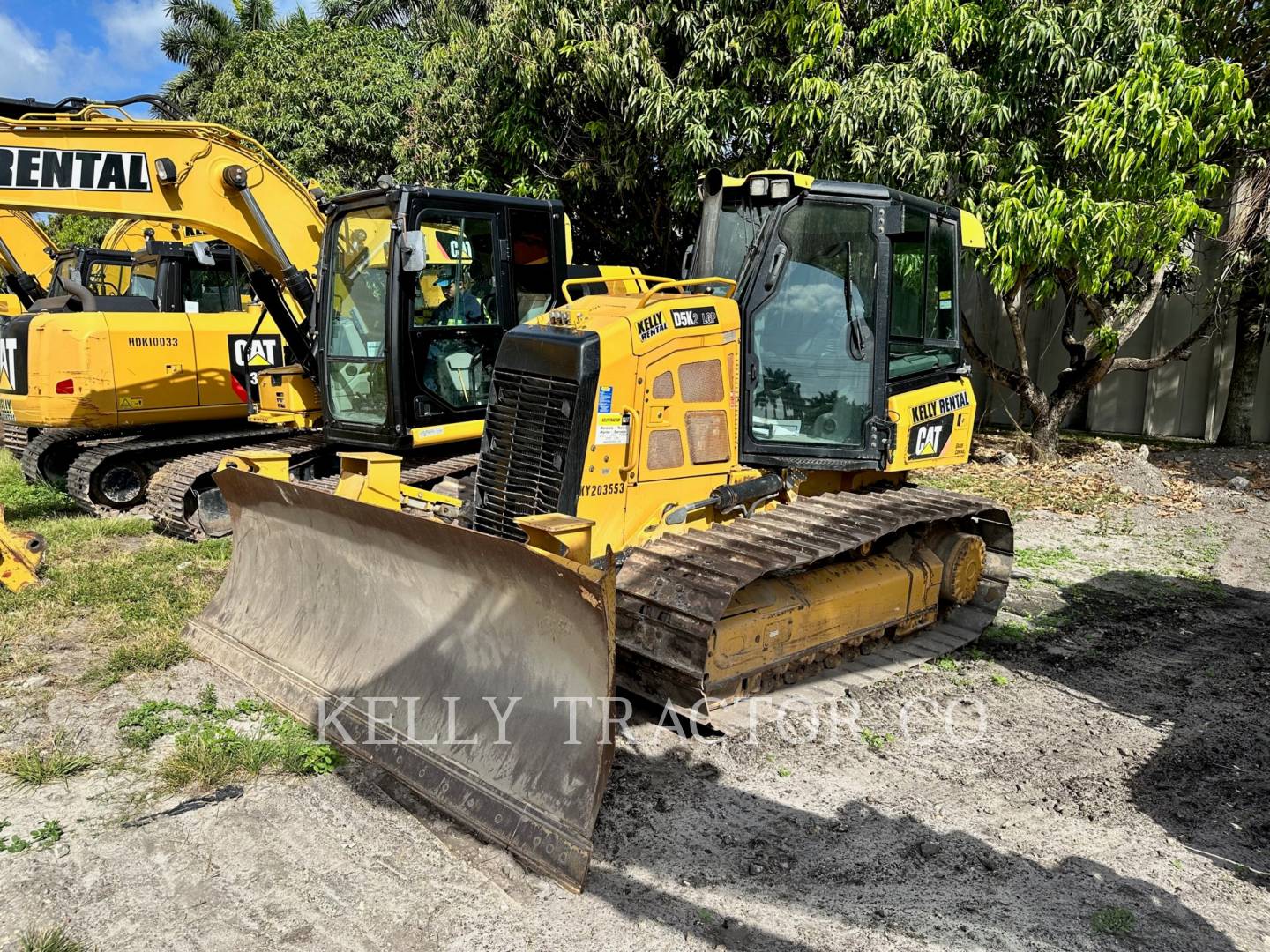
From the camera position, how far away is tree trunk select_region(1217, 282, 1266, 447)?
12.7 metres

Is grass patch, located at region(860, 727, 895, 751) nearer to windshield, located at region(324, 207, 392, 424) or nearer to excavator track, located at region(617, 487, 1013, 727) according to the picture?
excavator track, located at region(617, 487, 1013, 727)

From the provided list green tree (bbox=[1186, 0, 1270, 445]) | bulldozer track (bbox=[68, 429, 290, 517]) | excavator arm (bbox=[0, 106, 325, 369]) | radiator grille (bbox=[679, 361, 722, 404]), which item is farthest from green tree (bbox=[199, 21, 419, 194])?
radiator grille (bbox=[679, 361, 722, 404])

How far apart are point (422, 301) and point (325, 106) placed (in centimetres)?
1315

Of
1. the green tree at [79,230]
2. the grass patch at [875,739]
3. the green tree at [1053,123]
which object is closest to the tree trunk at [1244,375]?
the green tree at [1053,123]

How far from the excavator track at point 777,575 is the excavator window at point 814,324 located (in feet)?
1.68

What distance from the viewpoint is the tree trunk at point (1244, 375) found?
41.6ft

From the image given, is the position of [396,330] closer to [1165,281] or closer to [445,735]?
[445,735]

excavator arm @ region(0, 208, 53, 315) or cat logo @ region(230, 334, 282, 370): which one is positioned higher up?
excavator arm @ region(0, 208, 53, 315)

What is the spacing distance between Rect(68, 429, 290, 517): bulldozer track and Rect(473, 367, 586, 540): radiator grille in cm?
451

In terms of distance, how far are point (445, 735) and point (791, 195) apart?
3.18 meters

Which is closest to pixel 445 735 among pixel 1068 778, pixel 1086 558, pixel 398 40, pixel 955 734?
pixel 955 734

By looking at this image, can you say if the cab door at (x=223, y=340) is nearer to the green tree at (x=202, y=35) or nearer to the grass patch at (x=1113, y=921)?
the grass patch at (x=1113, y=921)

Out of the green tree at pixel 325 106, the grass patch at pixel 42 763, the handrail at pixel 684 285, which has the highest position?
the green tree at pixel 325 106

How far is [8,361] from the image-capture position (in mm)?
8328
